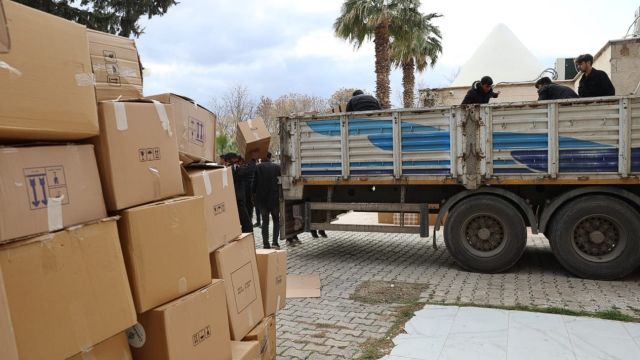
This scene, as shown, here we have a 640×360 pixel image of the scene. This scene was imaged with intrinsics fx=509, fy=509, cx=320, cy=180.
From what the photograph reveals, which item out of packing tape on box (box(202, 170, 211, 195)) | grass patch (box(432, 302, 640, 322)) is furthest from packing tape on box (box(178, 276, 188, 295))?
grass patch (box(432, 302, 640, 322))

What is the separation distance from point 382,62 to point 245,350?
52.4 ft

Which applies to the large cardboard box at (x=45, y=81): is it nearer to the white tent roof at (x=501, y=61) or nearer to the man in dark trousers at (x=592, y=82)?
the man in dark trousers at (x=592, y=82)

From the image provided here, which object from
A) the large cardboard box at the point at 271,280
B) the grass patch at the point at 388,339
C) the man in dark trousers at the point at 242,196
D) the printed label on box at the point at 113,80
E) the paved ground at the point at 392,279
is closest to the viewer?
the printed label on box at the point at 113,80

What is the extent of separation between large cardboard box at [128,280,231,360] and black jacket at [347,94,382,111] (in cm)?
532

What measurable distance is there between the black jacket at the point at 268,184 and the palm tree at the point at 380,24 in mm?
8711

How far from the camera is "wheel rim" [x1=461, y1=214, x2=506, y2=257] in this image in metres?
7.13

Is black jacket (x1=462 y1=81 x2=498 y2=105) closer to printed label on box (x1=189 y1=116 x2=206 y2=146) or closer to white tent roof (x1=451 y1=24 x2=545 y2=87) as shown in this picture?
printed label on box (x1=189 y1=116 x2=206 y2=146)

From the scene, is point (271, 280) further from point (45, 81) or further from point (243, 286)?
point (45, 81)

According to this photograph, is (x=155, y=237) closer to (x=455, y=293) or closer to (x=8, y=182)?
(x=8, y=182)

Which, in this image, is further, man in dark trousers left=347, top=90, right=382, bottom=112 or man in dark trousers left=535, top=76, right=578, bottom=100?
man in dark trousers left=347, top=90, right=382, bottom=112

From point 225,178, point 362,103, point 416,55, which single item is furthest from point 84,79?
point 416,55

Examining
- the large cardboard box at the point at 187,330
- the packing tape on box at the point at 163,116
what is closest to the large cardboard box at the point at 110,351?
the large cardboard box at the point at 187,330

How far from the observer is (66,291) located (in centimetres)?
213

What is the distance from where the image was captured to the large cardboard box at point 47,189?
2.01 metres
